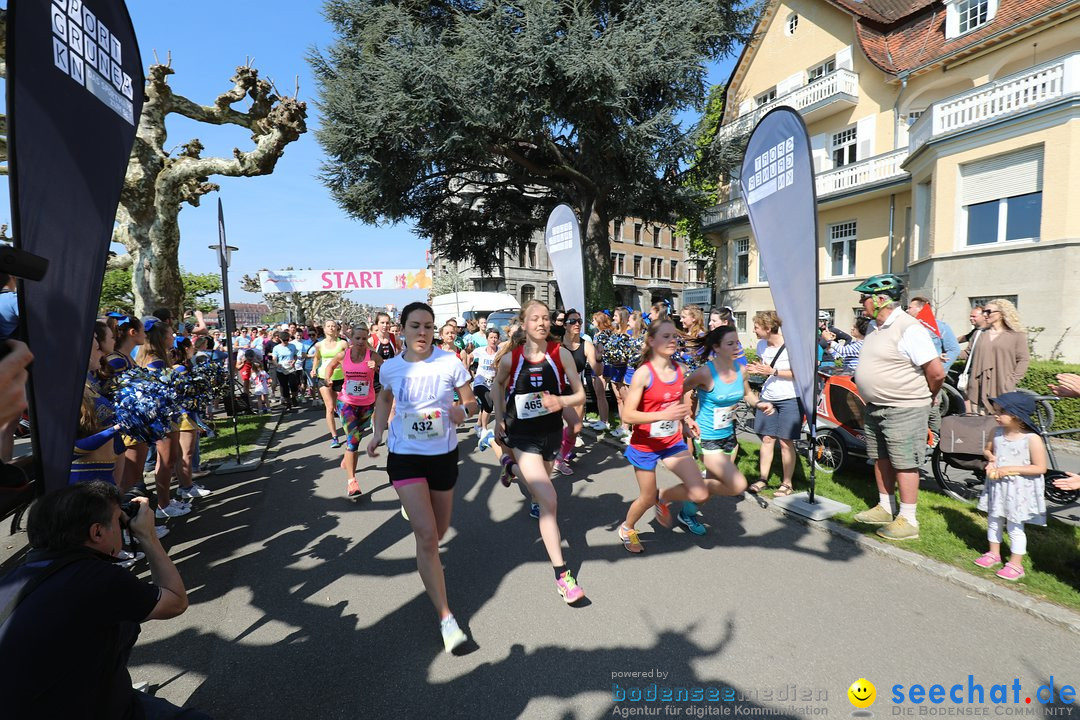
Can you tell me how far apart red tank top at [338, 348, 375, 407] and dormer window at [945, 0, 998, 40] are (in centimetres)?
2190

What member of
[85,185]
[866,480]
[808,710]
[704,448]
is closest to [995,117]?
[866,480]

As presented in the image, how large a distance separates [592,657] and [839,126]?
23.7 meters

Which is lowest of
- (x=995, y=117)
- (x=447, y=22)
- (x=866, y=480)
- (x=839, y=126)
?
(x=866, y=480)

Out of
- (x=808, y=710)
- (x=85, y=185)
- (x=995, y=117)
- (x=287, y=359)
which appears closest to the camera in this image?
(x=85, y=185)

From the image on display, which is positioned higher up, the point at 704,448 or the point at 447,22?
the point at 447,22

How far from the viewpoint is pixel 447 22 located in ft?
59.1

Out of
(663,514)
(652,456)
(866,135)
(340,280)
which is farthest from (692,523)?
(340,280)

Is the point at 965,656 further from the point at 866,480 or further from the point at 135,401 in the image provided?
the point at 135,401

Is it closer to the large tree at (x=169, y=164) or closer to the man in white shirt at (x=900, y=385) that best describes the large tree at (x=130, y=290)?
the large tree at (x=169, y=164)

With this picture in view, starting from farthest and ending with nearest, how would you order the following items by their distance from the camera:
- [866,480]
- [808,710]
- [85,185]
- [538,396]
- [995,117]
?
1. [995,117]
2. [866,480]
3. [538,396]
4. [808,710]
5. [85,185]

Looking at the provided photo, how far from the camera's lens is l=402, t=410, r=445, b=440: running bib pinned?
3287 mm

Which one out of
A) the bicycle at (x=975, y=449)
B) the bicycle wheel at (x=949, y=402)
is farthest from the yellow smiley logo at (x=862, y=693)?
the bicycle wheel at (x=949, y=402)

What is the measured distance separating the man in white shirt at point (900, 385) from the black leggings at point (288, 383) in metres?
12.1

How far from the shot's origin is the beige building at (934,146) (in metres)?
12.4
